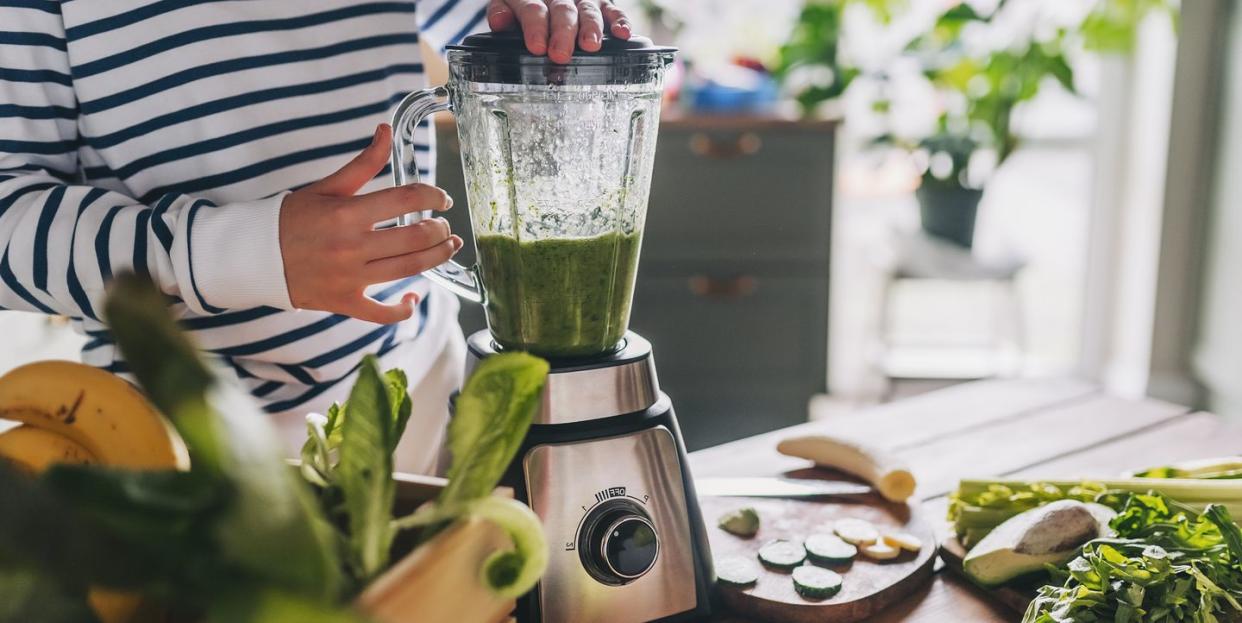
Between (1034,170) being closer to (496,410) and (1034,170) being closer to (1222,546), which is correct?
(1222,546)

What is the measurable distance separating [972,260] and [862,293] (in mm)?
1259

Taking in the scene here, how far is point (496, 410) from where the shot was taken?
1.61 feet

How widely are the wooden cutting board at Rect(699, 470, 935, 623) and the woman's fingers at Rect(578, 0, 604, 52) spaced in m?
0.40

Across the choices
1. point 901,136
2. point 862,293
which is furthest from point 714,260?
point 862,293

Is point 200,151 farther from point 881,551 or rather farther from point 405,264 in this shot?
point 881,551

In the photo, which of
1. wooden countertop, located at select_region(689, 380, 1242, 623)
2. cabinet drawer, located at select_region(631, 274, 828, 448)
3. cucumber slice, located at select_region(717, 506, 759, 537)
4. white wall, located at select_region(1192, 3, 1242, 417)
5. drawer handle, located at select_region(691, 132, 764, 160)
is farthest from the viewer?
cabinet drawer, located at select_region(631, 274, 828, 448)

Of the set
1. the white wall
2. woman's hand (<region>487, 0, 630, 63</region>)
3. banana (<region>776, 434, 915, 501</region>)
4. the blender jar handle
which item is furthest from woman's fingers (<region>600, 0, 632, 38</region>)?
the white wall

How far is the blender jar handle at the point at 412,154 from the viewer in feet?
2.47

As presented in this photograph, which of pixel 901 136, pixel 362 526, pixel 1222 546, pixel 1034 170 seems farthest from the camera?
pixel 1034 170

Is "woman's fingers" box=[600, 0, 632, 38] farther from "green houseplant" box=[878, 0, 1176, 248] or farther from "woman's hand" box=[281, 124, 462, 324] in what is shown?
"green houseplant" box=[878, 0, 1176, 248]

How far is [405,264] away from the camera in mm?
719

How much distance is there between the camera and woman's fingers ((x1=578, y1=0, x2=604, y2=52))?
70 centimetres

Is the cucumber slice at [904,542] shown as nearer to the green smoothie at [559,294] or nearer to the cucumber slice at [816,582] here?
the cucumber slice at [816,582]

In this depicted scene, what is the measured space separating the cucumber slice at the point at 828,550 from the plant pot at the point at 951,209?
2.07 m
